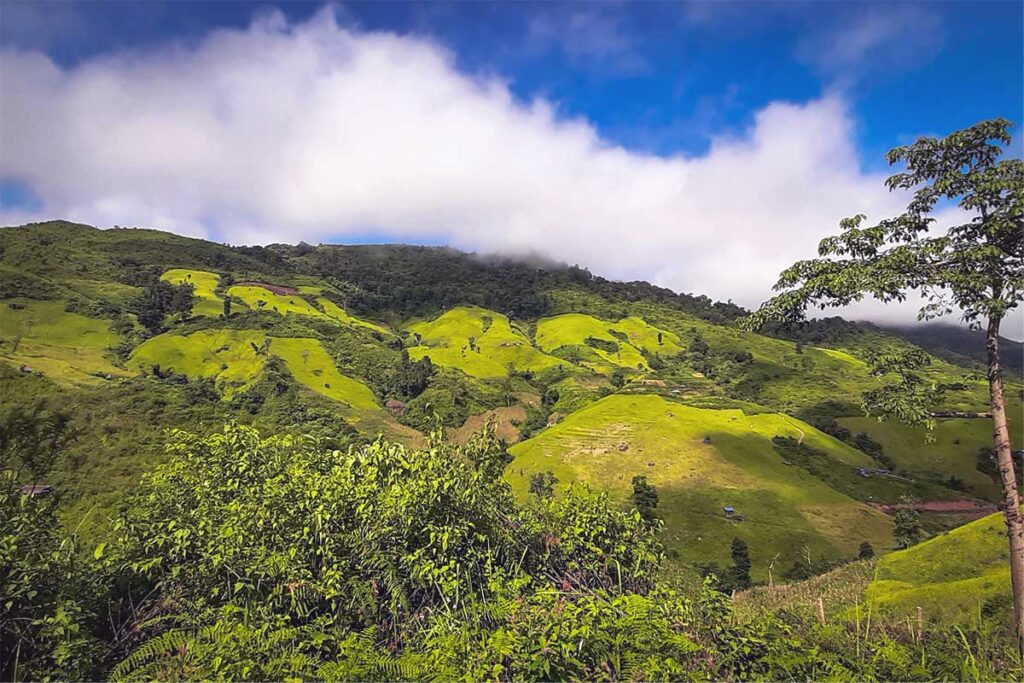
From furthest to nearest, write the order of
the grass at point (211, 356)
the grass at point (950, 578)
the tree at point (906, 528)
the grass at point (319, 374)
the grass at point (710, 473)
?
the grass at point (319, 374)
the grass at point (211, 356)
the grass at point (710, 473)
the tree at point (906, 528)
the grass at point (950, 578)

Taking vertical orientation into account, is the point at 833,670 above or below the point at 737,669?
above

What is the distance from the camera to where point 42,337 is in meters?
138

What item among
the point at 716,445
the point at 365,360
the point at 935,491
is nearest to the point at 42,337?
the point at 365,360

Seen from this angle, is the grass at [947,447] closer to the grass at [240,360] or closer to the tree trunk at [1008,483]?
the tree trunk at [1008,483]

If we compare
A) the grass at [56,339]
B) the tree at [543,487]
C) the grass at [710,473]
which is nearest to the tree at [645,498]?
the grass at [710,473]

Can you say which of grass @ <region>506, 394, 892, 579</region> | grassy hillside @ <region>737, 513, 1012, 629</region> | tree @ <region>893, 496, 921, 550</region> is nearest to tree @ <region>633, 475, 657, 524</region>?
grass @ <region>506, 394, 892, 579</region>

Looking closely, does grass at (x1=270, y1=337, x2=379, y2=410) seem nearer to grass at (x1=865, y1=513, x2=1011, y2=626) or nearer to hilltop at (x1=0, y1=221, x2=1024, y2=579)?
hilltop at (x1=0, y1=221, x2=1024, y2=579)

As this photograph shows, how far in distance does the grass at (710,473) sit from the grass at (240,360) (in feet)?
196

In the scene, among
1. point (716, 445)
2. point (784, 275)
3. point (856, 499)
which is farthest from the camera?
point (716, 445)

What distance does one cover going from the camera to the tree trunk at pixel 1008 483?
11.0 metres

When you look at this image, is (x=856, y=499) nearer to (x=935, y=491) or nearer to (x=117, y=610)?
(x=935, y=491)

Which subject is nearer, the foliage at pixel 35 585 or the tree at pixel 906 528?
the foliage at pixel 35 585

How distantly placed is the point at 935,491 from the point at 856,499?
73.7 feet

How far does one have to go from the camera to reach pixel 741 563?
78.9 m
